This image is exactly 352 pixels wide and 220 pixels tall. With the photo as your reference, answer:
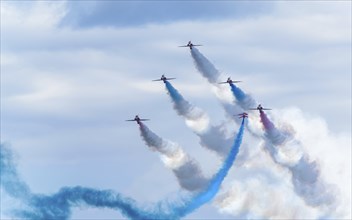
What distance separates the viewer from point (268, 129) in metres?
148

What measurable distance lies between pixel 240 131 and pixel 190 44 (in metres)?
16.6

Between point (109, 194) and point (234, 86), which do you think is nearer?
point (109, 194)

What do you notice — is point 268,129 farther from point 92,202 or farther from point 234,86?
point 92,202

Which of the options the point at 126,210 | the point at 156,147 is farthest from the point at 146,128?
the point at 126,210

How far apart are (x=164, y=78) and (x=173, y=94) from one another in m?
3.13

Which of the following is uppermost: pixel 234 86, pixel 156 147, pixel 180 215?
pixel 234 86

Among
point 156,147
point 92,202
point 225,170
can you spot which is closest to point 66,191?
point 92,202

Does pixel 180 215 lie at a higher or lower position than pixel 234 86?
lower

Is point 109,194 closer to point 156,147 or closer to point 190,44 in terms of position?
point 156,147

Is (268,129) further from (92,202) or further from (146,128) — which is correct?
(92,202)

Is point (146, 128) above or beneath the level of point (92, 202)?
above

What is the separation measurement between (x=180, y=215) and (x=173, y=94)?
19.7m

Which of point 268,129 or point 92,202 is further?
point 268,129

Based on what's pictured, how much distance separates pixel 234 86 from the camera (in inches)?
5866
